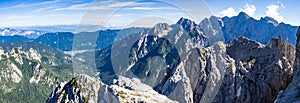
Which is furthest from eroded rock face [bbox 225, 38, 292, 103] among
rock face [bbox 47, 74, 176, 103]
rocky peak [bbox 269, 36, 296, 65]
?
rock face [bbox 47, 74, 176, 103]

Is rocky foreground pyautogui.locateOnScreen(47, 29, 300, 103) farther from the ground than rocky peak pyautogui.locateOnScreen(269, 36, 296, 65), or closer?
closer

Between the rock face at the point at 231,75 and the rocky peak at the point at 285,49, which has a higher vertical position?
the rocky peak at the point at 285,49

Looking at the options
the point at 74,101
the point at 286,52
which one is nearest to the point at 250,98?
the point at 286,52

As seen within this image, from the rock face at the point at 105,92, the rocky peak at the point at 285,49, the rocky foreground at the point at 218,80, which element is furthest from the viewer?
the rocky peak at the point at 285,49

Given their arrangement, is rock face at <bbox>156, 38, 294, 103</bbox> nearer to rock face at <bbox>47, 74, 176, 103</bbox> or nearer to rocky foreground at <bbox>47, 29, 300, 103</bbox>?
rocky foreground at <bbox>47, 29, 300, 103</bbox>

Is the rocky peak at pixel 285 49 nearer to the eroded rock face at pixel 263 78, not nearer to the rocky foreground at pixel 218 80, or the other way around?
the rocky foreground at pixel 218 80

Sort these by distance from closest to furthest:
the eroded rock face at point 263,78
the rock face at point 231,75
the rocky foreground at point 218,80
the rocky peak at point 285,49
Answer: the rocky foreground at point 218,80
the eroded rock face at point 263,78
the rock face at point 231,75
the rocky peak at point 285,49

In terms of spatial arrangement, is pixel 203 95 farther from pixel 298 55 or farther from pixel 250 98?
pixel 298 55

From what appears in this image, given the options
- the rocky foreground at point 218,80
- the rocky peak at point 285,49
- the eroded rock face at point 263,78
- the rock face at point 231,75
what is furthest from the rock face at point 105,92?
the rocky peak at point 285,49
